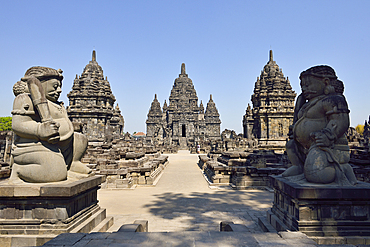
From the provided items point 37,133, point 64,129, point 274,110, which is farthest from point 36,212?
Result: point 274,110

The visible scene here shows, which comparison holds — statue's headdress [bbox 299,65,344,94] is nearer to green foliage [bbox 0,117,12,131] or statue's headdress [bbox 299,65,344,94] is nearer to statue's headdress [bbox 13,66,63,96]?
statue's headdress [bbox 13,66,63,96]

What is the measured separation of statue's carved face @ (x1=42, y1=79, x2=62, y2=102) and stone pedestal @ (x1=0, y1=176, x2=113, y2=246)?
4.27ft

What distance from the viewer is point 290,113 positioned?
982 inches

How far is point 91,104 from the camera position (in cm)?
2344

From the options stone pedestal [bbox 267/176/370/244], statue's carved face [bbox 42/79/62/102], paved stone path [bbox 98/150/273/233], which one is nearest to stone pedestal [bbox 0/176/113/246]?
paved stone path [bbox 98/150/273/233]

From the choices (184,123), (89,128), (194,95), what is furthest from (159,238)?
(194,95)

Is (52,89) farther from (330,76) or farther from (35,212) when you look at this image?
(330,76)

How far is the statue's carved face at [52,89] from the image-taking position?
3.75m

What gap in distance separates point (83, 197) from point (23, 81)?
194cm

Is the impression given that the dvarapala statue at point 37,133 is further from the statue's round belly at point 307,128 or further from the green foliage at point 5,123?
the green foliage at point 5,123

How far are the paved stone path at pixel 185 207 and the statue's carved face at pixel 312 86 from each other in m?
2.30

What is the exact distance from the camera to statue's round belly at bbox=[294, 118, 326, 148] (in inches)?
141

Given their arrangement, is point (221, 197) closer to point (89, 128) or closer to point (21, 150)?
point (21, 150)

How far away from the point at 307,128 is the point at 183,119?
4406 cm
